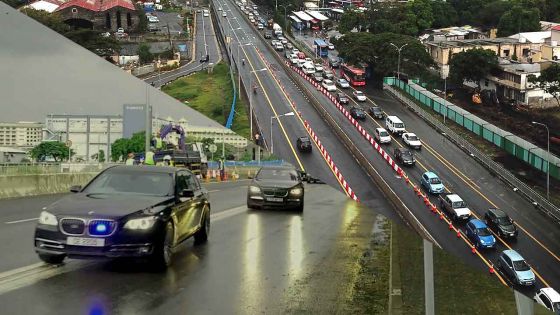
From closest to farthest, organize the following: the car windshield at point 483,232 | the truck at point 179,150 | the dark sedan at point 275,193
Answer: the truck at point 179,150 < the dark sedan at point 275,193 < the car windshield at point 483,232

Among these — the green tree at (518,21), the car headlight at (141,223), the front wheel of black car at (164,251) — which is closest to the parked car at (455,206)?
the front wheel of black car at (164,251)

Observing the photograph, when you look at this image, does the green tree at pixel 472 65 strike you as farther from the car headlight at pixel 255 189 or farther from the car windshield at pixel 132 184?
the car windshield at pixel 132 184

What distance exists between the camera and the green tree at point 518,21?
7319 cm

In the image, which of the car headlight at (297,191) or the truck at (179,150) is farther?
the car headlight at (297,191)

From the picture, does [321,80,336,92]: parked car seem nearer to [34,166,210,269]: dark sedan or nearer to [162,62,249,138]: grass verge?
[162,62,249,138]: grass verge

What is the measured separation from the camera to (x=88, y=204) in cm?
494

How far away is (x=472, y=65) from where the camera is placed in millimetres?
46156

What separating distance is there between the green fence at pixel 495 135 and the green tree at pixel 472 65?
12580 millimetres

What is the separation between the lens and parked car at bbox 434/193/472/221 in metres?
22.3

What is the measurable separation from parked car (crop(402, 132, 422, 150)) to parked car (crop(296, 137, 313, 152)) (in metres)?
6.73

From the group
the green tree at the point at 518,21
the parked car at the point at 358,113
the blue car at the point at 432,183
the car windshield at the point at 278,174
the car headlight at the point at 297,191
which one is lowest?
the blue car at the point at 432,183

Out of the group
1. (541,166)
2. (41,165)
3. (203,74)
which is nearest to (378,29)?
(541,166)

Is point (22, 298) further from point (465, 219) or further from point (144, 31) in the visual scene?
point (465, 219)

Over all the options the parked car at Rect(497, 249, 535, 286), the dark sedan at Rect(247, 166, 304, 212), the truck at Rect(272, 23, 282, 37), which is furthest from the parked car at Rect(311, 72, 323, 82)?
the dark sedan at Rect(247, 166, 304, 212)
